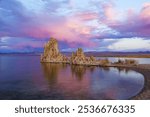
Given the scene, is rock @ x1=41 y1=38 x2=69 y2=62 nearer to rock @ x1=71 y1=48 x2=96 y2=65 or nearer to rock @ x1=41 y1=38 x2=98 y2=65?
rock @ x1=41 y1=38 x2=98 y2=65

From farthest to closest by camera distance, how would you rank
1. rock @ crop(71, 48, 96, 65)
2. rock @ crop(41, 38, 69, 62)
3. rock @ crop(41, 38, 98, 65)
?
1. rock @ crop(41, 38, 69, 62)
2. rock @ crop(41, 38, 98, 65)
3. rock @ crop(71, 48, 96, 65)

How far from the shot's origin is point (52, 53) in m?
90.1

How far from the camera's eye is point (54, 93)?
2862 cm

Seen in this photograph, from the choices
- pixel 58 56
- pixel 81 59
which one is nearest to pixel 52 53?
pixel 58 56

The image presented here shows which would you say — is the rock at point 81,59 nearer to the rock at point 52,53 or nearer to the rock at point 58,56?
the rock at point 58,56

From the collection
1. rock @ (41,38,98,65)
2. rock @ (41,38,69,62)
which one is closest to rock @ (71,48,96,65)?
rock @ (41,38,98,65)

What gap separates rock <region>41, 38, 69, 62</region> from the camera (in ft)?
286

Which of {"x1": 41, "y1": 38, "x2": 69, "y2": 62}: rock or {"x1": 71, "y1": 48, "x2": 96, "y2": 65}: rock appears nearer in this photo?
{"x1": 71, "y1": 48, "x2": 96, "y2": 65}: rock

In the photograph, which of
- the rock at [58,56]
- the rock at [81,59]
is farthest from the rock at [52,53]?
the rock at [81,59]

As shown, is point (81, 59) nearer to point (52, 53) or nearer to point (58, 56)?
point (58, 56)

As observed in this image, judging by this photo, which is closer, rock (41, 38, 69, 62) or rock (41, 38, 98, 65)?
rock (41, 38, 98, 65)

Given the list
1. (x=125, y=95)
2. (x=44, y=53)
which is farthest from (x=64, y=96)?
(x=44, y=53)

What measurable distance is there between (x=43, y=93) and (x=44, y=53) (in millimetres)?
63501

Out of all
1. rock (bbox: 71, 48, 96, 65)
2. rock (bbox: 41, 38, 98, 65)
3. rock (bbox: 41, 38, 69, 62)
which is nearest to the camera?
rock (bbox: 71, 48, 96, 65)
